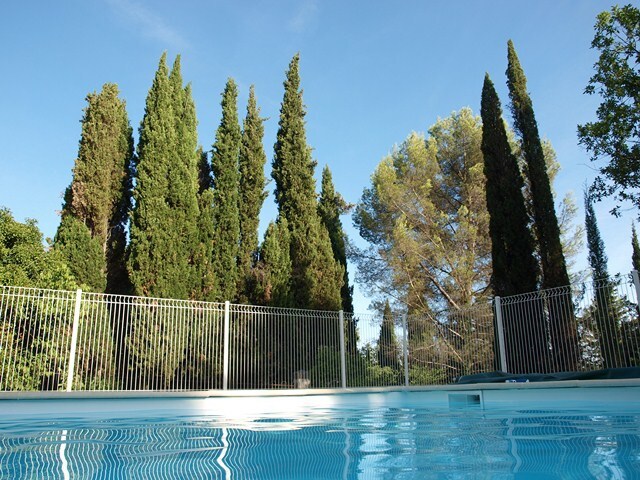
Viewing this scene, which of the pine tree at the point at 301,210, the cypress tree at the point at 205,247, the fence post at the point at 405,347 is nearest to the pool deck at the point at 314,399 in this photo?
the fence post at the point at 405,347

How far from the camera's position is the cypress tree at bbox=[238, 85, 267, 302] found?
45.6 ft

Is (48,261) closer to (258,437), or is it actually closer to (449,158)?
(258,437)

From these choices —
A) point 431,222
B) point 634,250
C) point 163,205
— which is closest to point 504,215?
point 431,222

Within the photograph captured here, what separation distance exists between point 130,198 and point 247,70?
211 inches

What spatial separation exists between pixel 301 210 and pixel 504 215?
5869 mm

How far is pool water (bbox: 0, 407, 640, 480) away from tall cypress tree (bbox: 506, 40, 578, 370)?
486 centimetres

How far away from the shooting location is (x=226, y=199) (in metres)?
14.3

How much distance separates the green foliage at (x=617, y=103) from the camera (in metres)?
9.49

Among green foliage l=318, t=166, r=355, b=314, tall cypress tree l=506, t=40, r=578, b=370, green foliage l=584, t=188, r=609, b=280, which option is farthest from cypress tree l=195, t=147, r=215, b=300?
green foliage l=584, t=188, r=609, b=280

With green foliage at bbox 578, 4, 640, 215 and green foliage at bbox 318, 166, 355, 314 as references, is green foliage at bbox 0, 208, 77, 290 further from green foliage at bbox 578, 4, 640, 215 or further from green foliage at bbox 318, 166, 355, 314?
green foliage at bbox 578, 4, 640, 215

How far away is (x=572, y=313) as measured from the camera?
8516 millimetres

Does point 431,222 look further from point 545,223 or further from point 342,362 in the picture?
point 342,362

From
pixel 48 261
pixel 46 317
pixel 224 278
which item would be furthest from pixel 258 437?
pixel 224 278

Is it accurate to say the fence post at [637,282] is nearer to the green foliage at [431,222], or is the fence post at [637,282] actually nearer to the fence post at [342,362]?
the fence post at [342,362]
